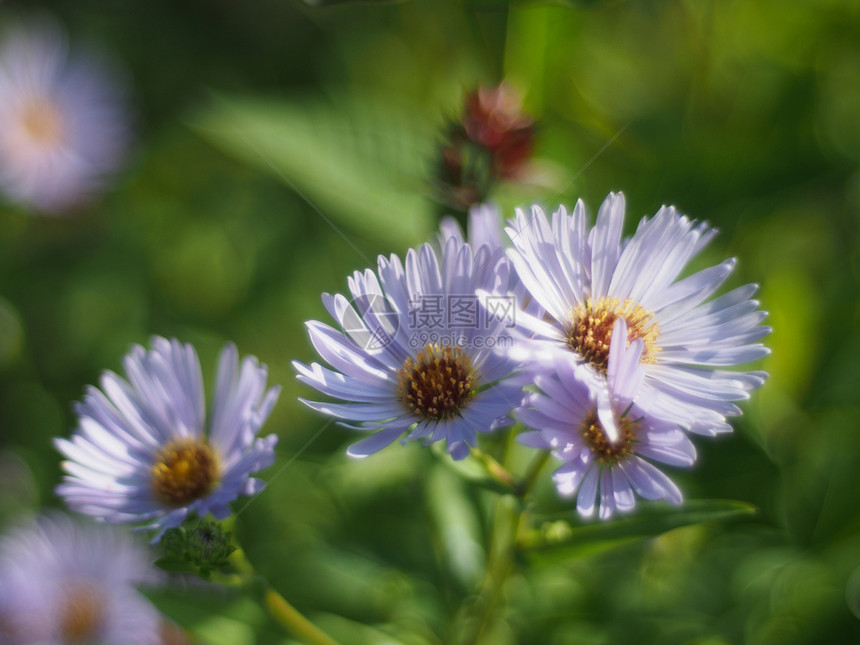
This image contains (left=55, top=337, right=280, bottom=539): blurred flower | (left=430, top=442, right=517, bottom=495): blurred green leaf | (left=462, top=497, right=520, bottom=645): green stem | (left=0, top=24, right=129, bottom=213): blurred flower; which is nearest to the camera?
(left=430, top=442, right=517, bottom=495): blurred green leaf

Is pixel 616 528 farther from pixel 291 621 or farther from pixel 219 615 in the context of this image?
pixel 219 615

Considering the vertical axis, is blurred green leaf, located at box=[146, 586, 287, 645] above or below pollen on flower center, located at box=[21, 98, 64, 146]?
below

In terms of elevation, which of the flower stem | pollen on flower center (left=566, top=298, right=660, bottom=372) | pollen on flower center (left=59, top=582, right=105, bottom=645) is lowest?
pollen on flower center (left=59, top=582, right=105, bottom=645)

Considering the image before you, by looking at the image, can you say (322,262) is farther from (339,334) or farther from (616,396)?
(616,396)

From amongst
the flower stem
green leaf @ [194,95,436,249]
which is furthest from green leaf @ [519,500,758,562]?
green leaf @ [194,95,436,249]

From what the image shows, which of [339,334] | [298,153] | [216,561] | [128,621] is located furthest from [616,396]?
[128,621]

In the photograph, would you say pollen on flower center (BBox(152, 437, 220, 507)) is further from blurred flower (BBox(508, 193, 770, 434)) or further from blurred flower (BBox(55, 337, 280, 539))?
blurred flower (BBox(508, 193, 770, 434))
